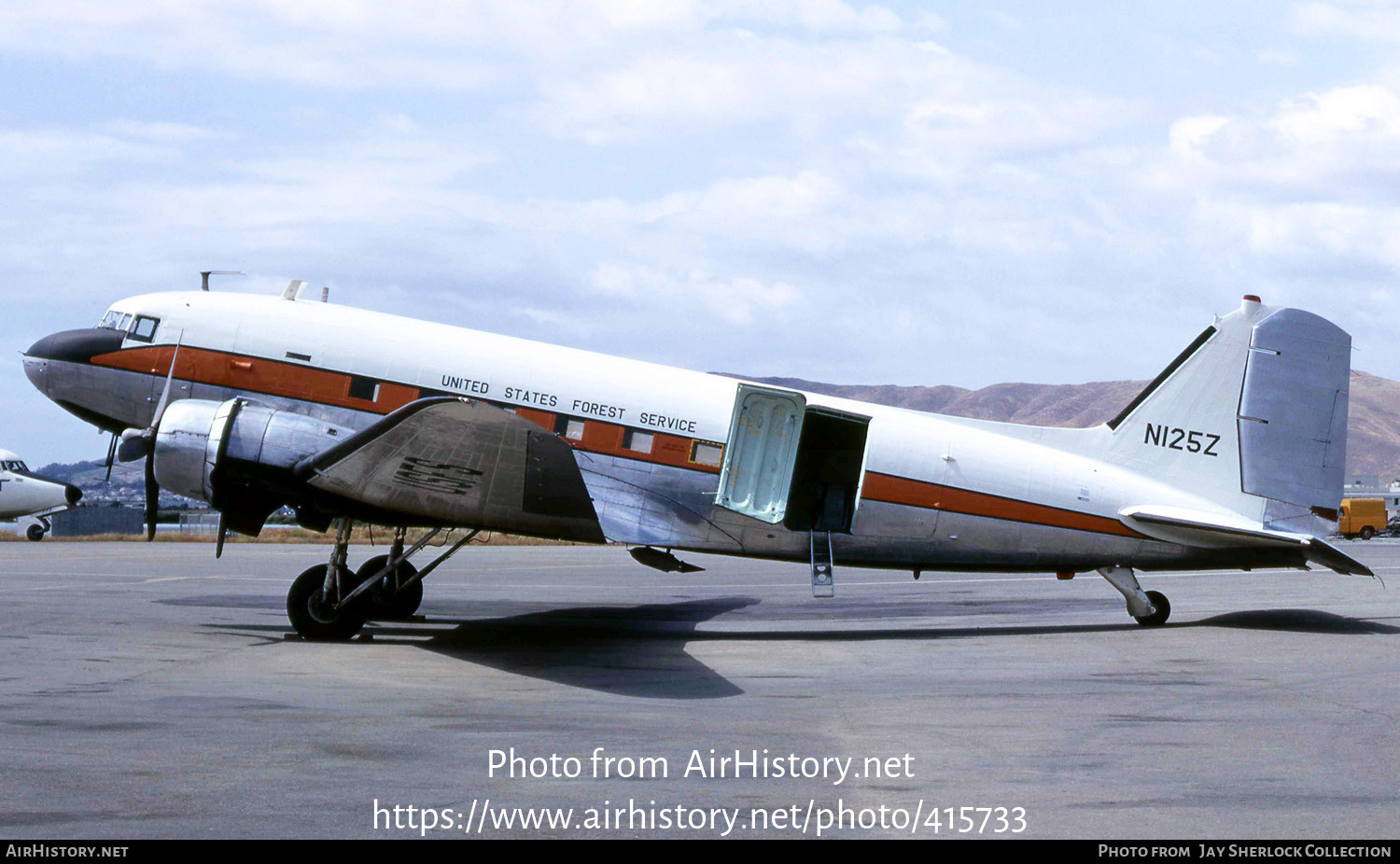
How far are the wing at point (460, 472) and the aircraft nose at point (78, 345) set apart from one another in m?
3.91

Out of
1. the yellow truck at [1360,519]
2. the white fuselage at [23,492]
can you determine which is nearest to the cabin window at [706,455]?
the white fuselage at [23,492]

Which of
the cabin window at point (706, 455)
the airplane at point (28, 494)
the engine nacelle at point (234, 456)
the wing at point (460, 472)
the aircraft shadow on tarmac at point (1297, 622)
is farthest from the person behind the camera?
the airplane at point (28, 494)

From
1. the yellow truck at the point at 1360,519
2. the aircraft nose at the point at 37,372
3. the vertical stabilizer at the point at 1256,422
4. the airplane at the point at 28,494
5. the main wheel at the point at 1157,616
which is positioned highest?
the yellow truck at the point at 1360,519

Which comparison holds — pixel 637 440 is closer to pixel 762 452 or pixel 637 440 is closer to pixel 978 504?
pixel 762 452

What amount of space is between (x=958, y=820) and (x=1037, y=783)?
949 mm

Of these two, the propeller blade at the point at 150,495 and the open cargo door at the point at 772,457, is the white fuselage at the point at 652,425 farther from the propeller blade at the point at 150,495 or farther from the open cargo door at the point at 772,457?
the propeller blade at the point at 150,495

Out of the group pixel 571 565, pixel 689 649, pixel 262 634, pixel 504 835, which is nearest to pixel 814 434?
pixel 689 649

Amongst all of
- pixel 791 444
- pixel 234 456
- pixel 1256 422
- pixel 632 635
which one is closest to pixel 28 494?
pixel 234 456

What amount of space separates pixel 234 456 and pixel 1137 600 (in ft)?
36.2

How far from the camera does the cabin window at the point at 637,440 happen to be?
1347cm

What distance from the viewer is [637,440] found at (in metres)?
13.5

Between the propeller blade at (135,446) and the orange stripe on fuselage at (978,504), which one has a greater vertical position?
the orange stripe on fuselage at (978,504)

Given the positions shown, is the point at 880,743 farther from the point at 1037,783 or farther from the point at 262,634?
the point at 262,634

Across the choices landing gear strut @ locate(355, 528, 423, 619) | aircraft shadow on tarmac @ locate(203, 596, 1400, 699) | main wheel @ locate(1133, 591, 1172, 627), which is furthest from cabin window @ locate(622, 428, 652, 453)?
main wheel @ locate(1133, 591, 1172, 627)
